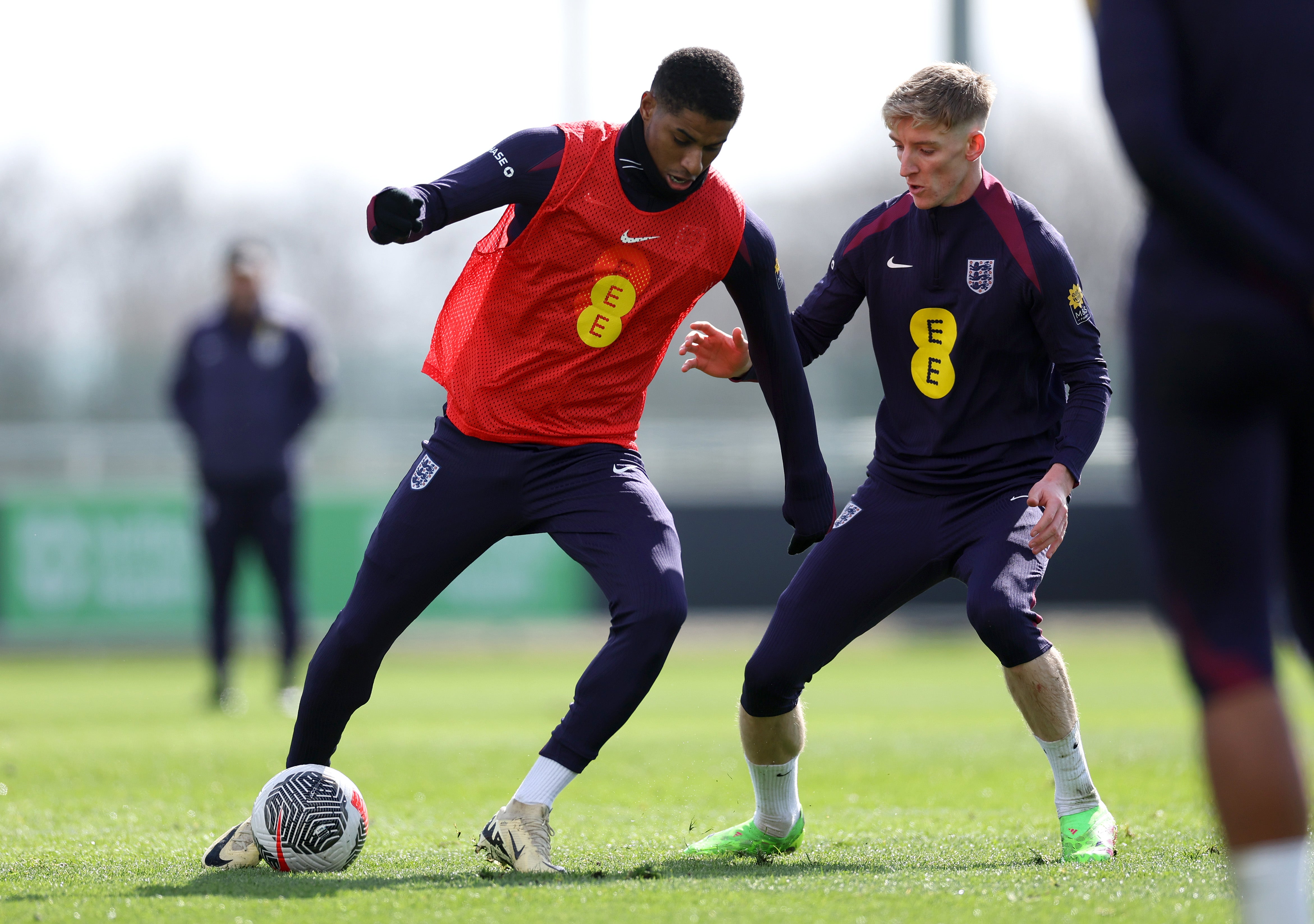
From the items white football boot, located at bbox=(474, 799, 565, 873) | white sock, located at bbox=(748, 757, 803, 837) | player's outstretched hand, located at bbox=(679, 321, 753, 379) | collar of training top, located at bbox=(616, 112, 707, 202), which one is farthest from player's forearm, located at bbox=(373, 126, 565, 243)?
white sock, located at bbox=(748, 757, 803, 837)

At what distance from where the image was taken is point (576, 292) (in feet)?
→ 15.7

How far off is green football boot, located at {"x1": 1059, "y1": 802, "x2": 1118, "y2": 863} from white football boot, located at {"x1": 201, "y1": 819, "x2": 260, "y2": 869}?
8.19 feet

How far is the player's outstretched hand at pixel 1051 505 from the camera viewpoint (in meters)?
4.68

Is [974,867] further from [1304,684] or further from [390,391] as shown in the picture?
[390,391]

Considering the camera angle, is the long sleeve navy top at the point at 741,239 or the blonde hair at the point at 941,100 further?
the blonde hair at the point at 941,100

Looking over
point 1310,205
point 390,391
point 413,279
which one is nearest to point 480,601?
point 390,391

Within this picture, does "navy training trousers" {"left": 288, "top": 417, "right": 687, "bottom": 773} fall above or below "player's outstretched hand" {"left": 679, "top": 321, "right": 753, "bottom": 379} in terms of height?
below

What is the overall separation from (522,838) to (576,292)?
5.42 feet

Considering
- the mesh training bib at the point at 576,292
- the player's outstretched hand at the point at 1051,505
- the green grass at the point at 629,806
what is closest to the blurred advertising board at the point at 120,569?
the green grass at the point at 629,806

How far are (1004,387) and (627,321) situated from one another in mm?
1338

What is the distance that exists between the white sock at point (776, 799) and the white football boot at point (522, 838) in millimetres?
870

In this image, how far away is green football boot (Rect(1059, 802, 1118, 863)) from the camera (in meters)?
4.76

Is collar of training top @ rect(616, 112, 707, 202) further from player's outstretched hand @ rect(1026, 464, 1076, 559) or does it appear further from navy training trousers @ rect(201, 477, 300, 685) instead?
navy training trousers @ rect(201, 477, 300, 685)

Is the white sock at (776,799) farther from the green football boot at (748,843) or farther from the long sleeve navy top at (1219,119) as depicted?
the long sleeve navy top at (1219,119)
